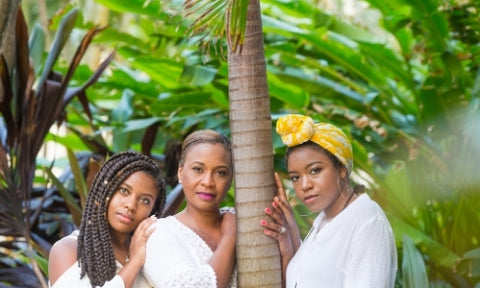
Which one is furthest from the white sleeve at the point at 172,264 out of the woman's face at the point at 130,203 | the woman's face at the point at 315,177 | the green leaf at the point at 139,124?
the green leaf at the point at 139,124

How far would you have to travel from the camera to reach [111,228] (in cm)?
380

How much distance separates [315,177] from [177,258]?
2.26ft

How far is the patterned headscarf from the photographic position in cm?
357

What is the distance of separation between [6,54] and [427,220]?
10.5 ft

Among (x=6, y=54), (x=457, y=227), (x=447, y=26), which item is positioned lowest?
(x=457, y=227)

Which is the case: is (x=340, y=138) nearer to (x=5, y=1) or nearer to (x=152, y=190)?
(x=152, y=190)

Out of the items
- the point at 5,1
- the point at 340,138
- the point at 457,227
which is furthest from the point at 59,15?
the point at 340,138

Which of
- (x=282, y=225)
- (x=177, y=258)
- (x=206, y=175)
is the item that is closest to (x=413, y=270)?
(x=282, y=225)

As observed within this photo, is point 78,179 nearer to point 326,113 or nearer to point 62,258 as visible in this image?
point 62,258

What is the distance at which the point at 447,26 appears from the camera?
6949mm

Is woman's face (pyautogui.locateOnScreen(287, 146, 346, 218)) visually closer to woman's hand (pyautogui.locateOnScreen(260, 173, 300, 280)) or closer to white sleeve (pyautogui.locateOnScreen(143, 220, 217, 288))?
woman's hand (pyautogui.locateOnScreen(260, 173, 300, 280))

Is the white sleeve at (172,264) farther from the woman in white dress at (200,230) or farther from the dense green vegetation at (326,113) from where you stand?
the dense green vegetation at (326,113)

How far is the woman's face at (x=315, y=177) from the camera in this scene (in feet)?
11.7

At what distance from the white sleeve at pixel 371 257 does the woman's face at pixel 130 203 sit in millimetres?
990
